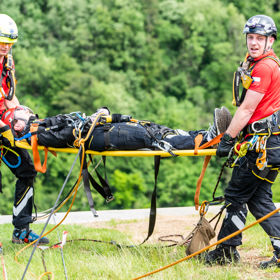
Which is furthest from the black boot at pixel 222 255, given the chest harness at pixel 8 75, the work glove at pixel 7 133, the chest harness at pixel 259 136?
the chest harness at pixel 8 75

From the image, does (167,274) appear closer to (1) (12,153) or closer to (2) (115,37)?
(1) (12,153)

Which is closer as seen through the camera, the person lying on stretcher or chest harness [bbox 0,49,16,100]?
the person lying on stretcher

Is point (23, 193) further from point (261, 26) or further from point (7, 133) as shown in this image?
point (261, 26)

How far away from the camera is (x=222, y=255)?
15.3 feet

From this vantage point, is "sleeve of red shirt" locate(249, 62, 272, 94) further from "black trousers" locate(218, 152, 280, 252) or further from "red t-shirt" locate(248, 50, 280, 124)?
"black trousers" locate(218, 152, 280, 252)

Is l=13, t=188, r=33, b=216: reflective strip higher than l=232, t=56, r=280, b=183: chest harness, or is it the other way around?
l=232, t=56, r=280, b=183: chest harness

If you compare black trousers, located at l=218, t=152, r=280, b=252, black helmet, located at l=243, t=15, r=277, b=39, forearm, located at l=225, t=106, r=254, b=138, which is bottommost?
black trousers, located at l=218, t=152, r=280, b=252

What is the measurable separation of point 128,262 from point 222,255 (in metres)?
0.92

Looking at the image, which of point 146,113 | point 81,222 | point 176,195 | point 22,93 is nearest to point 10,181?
point 176,195

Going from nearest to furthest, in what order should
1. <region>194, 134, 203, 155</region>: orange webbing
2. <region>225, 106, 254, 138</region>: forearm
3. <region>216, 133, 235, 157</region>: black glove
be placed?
<region>225, 106, 254, 138</region>: forearm → <region>216, 133, 235, 157</region>: black glove → <region>194, 134, 203, 155</region>: orange webbing

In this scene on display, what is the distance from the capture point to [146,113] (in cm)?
4244

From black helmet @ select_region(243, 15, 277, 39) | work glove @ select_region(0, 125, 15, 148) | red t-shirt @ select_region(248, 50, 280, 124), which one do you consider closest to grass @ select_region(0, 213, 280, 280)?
work glove @ select_region(0, 125, 15, 148)

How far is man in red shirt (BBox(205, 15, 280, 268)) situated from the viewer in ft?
13.7

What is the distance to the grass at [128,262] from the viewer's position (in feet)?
14.1
